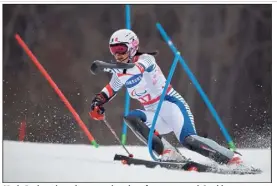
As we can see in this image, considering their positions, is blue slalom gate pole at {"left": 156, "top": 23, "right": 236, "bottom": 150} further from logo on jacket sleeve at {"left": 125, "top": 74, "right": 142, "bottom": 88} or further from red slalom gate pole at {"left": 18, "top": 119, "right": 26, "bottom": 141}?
red slalom gate pole at {"left": 18, "top": 119, "right": 26, "bottom": 141}

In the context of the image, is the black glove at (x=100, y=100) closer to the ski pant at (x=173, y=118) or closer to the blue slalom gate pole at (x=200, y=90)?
the ski pant at (x=173, y=118)

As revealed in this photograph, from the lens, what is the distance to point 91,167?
3.71m

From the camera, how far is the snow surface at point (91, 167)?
351 centimetres

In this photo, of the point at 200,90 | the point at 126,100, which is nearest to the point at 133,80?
the point at 126,100

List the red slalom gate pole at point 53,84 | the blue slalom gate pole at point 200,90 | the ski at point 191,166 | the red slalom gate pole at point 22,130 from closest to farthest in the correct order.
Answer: the ski at point 191,166
the blue slalom gate pole at point 200,90
the red slalom gate pole at point 53,84
the red slalom gate pole at point 22,130

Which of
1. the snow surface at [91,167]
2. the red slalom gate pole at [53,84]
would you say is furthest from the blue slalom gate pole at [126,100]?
the red slalom gate pole at [53,84]

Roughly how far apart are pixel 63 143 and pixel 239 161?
1.39 meters

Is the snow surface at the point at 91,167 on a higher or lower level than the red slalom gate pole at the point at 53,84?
lower

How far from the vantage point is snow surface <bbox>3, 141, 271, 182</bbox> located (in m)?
3.51

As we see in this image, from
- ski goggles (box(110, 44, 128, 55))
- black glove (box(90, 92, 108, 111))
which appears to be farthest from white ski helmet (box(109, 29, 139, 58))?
black glove (box(90, 92, 108, 111))

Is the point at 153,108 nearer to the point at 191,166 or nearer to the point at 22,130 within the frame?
the point at 191,166

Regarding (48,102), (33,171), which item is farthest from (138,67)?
(48,102)

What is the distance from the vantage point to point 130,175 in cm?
356

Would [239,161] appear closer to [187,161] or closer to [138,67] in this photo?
[187,161]
